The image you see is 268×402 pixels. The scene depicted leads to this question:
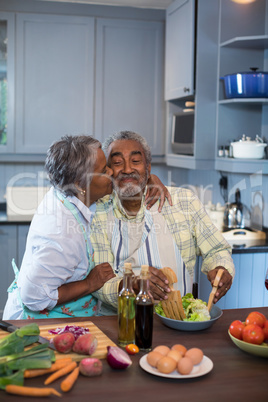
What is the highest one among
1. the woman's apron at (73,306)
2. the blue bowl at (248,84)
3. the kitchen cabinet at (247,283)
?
the blue bowl at (248,84)

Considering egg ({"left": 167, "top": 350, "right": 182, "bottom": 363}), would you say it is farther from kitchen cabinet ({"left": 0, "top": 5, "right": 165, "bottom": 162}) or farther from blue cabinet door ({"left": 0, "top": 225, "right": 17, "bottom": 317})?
kitchen cabinet ({"left": 0, "top": 5, "right": 165, "bottom": 162})

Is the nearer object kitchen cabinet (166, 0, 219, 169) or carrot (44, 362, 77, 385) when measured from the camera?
carrot (44, 362, 77, 385)

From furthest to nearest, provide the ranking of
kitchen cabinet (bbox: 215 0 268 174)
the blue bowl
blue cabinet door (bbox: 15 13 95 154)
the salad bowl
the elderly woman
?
blue cabinet door (bbox: 15 13 95 154) < kitchen cabinet (bbox: 215 0 268 174) < the blue bowl < the elderly woman < the salad bowl

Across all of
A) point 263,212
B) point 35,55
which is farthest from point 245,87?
point 35,55

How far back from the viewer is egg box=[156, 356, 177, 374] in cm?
122

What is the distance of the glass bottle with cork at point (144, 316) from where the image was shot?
1375 millimetres

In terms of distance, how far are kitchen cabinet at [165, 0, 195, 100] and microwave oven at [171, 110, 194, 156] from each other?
0.48ft

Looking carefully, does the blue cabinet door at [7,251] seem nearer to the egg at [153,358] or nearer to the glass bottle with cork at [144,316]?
the glass bottle with cork at [144,316]

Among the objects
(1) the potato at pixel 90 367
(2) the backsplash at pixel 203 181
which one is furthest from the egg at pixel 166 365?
(2) the backsplash at pixel 203 181

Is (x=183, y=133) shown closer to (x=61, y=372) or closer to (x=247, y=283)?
(x=247, y=283)

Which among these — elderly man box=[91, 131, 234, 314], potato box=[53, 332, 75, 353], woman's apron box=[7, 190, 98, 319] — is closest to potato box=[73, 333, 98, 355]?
potato box=[53, 332, 75, 353]

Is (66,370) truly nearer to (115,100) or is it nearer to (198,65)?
(198,65)

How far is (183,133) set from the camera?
355 cm

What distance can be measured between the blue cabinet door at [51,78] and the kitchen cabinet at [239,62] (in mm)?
1103
